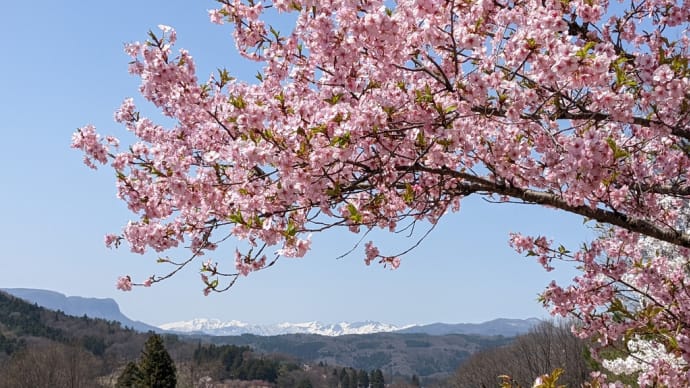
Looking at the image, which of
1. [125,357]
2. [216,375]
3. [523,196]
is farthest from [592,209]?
[125,357]

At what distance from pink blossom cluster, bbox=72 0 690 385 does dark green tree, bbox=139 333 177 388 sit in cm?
4044

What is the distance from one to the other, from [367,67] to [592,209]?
2.21 meters

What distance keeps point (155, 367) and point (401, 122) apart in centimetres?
4300

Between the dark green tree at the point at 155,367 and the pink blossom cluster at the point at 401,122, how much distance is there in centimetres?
4044

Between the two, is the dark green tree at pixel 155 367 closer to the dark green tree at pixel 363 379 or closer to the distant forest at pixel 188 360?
the distant forest at pixel 188 360

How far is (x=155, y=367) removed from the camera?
42.8 m

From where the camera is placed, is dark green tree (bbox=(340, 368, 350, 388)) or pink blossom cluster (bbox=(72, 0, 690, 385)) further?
dark green tree (bbox=(340, 368, 350, 388))

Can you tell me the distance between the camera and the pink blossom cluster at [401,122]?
4.10 metres

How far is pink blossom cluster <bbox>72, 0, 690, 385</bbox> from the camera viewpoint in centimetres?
410

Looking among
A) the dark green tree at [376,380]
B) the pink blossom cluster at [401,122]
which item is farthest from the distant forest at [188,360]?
the pink blossom cluster at [401,122]

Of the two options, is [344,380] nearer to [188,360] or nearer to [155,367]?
[188,360]

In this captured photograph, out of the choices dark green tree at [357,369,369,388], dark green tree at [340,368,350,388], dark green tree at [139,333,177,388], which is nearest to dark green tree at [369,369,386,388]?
dark green tree at [357,369,369,388]

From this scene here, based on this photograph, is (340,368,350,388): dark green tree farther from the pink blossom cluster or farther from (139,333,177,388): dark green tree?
the pink blossom cluster

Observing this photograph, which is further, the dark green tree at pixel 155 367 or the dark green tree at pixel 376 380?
the dark green tree at pixel 376 380
